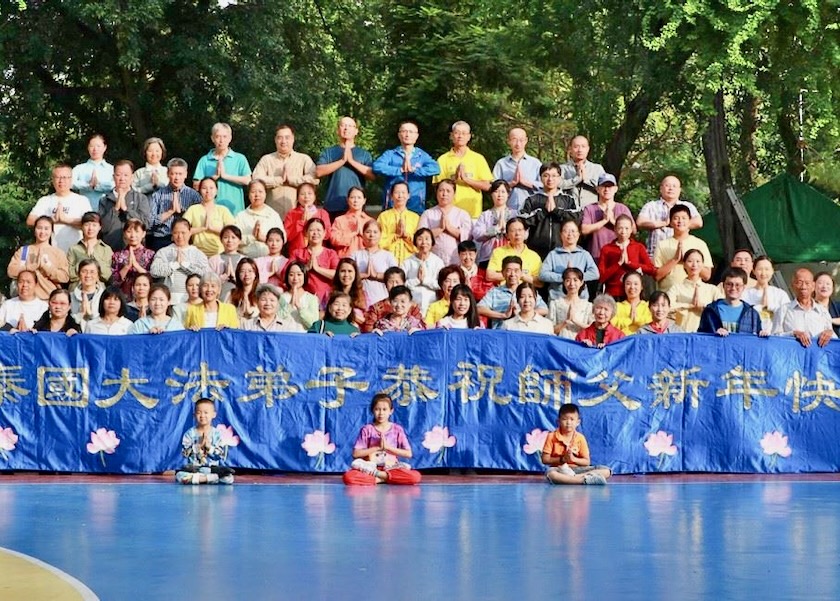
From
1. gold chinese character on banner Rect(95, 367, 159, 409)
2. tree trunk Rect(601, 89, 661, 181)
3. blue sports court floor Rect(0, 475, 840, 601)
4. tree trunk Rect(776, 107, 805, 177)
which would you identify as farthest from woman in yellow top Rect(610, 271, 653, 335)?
tree trunk Rect(776, 107, 805, 177)

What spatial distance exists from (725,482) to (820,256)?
9024 mm

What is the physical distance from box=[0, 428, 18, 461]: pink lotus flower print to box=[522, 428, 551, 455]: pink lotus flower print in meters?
4.57

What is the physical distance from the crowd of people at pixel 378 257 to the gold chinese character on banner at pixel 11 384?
A: 0.37 meters

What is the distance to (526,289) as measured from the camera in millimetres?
14141

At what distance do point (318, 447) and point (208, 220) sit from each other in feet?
10.0

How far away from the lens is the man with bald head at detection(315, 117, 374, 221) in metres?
16.7

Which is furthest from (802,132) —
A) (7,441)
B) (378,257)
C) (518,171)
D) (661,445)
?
(7,441)

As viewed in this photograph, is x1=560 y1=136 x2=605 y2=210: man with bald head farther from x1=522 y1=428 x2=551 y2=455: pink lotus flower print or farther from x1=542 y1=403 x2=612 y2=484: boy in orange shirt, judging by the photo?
x1=542 y1=403 x2=612 y2=484: boy in orange shirt

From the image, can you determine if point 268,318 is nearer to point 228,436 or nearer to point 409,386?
point 228,436

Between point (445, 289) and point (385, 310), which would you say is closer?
point (385, 310)

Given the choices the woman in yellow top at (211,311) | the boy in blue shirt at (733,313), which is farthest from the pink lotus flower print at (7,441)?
the boy in blue shirt at (733,313)

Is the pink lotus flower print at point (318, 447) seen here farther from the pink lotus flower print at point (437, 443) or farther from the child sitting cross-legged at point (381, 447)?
the pink lotus flower print at point (437, 443)

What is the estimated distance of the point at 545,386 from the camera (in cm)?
1382

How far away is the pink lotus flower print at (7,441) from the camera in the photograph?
13.8 metres
